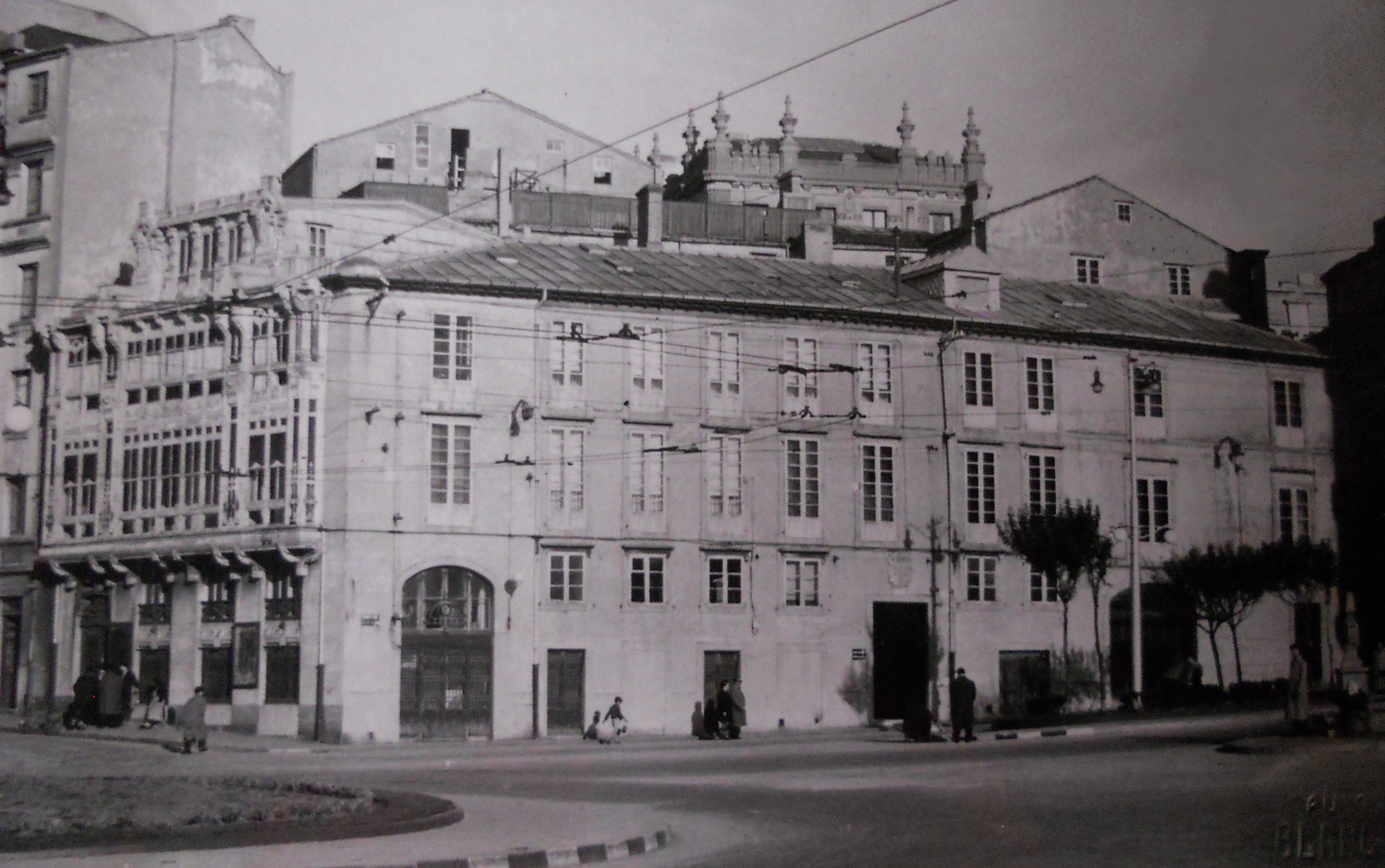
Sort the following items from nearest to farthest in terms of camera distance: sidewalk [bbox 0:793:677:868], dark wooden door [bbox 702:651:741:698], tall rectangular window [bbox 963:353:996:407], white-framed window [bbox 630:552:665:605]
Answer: sidewalk [bbox 0:793:677:868] < white-framed window [bbox 630:552:665:605] < dark wooden door [bbox 702:651:741:698] < tall rectangular window [bbox 963:353:996:407]

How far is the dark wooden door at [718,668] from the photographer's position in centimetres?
4875

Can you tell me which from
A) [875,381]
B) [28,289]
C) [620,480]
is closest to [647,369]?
[620,480]

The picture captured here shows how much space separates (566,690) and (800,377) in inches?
510

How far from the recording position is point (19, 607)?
52.2 m

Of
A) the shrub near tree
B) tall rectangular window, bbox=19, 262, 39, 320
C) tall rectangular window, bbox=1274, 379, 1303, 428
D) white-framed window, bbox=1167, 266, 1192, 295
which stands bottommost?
the shrub near tree

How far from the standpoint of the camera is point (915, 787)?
84.4ft

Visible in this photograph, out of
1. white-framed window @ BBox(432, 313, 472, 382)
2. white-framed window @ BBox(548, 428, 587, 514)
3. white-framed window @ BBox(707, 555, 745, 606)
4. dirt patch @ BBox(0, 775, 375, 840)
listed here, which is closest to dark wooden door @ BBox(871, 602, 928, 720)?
white-framed window @ BBox(707, 555, 745, 606)

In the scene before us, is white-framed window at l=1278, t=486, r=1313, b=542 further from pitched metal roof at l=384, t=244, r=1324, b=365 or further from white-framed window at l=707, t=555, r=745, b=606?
white-framed window at l=707, t=555, r=745, b=606

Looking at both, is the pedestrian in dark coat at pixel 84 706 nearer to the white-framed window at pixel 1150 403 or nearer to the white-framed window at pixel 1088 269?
the white-framed window at pixel 1150 403

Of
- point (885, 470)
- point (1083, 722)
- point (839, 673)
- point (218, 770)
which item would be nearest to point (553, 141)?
point (885, 470)

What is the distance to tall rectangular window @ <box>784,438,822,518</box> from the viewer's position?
5091cm

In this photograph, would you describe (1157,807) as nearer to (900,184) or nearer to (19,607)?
(19,607)

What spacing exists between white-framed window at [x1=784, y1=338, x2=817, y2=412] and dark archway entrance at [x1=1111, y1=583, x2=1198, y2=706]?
13124 millimetres

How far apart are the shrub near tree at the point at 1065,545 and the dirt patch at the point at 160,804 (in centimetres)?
2947
